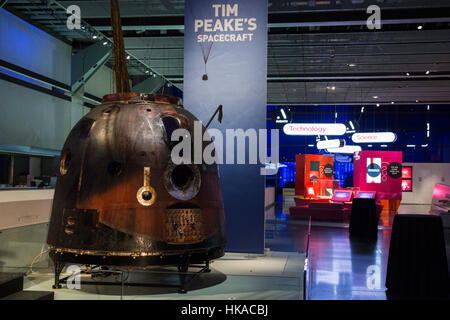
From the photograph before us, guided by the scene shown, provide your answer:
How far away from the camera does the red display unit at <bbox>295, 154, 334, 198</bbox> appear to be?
21.8m

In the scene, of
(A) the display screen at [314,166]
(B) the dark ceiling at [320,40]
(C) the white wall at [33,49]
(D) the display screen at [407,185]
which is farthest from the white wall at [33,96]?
(D) the display screen at [407,185]

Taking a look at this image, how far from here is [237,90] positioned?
26.8ft

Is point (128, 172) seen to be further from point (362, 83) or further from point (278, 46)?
point (362, 83)

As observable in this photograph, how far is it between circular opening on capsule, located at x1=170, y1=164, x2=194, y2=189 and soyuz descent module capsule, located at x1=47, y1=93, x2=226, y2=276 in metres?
0.01

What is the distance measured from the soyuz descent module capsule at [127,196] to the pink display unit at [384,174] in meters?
19.4

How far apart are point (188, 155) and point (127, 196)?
27.6 inches

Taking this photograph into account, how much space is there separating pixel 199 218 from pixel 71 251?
3.90ft

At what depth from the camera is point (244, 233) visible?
8.16 meters

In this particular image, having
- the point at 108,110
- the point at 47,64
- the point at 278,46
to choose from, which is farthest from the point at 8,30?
the point at 108,110

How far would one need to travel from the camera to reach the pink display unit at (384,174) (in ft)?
74.0

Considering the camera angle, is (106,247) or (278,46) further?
(278,46)

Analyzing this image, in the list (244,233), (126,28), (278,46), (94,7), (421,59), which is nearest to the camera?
(244,233)

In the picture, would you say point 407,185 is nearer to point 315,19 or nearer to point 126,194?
point 315,19

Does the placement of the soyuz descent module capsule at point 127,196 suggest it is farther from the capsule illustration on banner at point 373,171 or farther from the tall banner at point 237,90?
the capsule illustration on banner at point 373,171
